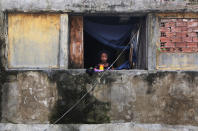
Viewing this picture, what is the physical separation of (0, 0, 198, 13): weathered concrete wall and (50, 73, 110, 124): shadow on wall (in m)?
1.65

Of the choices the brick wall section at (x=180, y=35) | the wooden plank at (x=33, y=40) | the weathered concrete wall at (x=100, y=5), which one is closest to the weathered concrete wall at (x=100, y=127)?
the wooden plank at (x=33, y=40)

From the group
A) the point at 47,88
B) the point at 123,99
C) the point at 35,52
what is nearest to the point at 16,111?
the point at 47,88

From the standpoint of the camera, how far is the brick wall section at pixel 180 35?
5480 mm

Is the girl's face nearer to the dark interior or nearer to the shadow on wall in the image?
the dark interior

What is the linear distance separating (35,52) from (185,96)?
3835 millimetres

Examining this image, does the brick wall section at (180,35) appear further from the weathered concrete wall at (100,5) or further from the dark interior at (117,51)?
the dark interior at (117,51)

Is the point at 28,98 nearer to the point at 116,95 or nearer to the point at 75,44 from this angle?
the point at 75,44

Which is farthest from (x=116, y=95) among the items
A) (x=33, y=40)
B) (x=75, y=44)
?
(x=33, y=40)

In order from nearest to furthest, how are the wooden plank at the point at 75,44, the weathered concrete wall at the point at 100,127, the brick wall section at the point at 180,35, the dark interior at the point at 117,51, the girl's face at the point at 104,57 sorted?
the weathered concrete wall at the point at 100,127, the brick wall section at the point at 180,35, the wooden plank at the point at 75,44, the dark interior at the point at 117,51, the girl's face at the point at 104,57

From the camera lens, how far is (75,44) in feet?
18.7

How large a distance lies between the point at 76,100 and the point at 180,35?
3.03 metres

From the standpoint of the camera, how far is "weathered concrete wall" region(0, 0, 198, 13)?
535 centimetres

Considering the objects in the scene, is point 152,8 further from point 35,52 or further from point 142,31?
point 35,52

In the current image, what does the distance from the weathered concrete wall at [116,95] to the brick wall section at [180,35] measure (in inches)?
25.9
